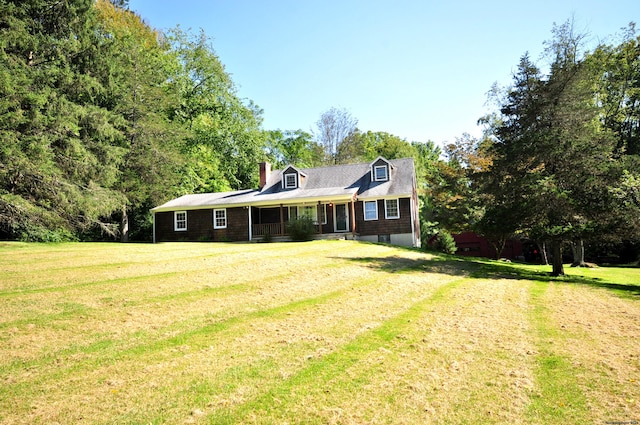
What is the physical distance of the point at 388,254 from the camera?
18.2m

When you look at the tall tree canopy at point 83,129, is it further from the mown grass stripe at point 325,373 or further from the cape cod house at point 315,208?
the mown grass stripe at point 325,373

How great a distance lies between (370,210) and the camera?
25391 mm

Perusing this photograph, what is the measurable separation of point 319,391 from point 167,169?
93.4ft

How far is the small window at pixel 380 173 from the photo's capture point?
27.0 meters

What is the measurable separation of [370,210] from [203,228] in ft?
38.1

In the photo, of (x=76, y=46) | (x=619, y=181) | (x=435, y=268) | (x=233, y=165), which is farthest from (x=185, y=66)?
(x=619, y=181)

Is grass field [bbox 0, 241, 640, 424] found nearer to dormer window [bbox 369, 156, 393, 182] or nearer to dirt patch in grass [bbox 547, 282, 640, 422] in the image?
dirt patch in grass [bbox 547, 282, 640, 422]

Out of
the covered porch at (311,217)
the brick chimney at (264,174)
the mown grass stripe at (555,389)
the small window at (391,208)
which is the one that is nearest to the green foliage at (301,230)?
the covered porch at (311,217)

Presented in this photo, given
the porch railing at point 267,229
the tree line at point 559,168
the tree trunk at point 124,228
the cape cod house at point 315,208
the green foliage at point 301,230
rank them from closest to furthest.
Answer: the tree line at point 559,168
the green foliage at point 301,230
the cape cod house at point 315,208
the porch railing at point 267,229
the tree trunk at point 124,228

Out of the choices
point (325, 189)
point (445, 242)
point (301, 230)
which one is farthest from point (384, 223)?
point (445, 242)

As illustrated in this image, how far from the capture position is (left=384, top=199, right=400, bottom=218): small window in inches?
981

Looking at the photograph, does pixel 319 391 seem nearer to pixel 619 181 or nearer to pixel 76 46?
pixel 619 181

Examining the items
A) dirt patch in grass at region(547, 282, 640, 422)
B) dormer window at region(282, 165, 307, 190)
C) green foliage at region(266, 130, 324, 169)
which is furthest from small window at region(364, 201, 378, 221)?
green foliage at region(266, 130, 324, 169)

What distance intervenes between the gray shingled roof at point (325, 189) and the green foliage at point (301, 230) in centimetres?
169
